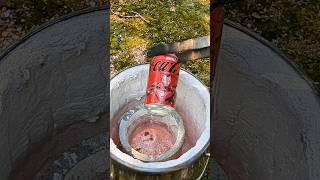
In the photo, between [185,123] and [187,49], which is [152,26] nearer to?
[187,49]

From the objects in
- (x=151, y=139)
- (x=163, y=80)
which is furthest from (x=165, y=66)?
(x=151, y=139)

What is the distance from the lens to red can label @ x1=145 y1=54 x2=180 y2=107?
961 mm

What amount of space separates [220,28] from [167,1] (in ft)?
0.39

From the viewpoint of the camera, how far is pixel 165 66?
0.96 m

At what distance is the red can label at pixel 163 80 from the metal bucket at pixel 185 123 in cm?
2

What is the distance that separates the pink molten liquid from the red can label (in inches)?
1.8

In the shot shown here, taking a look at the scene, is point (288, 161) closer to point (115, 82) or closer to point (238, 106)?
point (238, 106)

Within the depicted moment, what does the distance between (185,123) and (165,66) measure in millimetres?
119

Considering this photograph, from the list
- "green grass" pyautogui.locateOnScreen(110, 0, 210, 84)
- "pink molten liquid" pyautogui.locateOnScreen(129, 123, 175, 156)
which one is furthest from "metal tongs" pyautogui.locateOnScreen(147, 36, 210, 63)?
"pink molten liquid" pyautogui.locateOnScreen(129, 123, 175, 156)

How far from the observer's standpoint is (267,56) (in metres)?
1.19

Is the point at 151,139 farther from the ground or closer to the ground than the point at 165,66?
closer to the ground

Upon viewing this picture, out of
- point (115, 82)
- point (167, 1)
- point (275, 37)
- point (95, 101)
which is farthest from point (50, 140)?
point (275, 37)

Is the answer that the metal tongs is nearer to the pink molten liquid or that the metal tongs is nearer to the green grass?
the green grass

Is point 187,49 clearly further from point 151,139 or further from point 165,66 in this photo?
point 151,139
